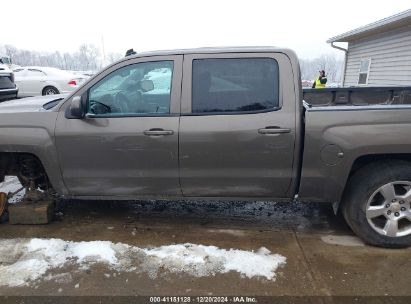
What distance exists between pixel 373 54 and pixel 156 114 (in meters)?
12.0

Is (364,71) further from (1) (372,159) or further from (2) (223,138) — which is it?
(2) (223,138)

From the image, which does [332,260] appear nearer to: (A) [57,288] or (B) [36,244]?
(A) [57,288]

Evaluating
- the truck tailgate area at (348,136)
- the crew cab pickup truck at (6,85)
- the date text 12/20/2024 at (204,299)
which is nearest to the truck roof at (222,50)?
the truck tailgate area at (348,136)

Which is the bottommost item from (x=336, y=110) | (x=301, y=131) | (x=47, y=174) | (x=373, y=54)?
(x=47, y=174)

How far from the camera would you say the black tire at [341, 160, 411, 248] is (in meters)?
3.22

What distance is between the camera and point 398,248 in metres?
3.42

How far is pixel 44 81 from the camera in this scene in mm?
13672

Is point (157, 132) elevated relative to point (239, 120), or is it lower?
lower

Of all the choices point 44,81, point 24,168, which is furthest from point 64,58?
point 24,168

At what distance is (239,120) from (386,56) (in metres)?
10.8

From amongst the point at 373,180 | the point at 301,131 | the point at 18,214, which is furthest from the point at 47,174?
the point at 373,180

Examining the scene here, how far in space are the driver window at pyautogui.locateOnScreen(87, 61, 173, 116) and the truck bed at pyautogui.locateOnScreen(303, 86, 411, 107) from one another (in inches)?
80.2

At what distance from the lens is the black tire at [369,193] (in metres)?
3.22

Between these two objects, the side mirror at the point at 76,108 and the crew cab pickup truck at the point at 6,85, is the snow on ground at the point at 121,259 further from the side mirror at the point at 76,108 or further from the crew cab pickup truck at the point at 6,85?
the crew cab pickup truck at the point at 6,85
